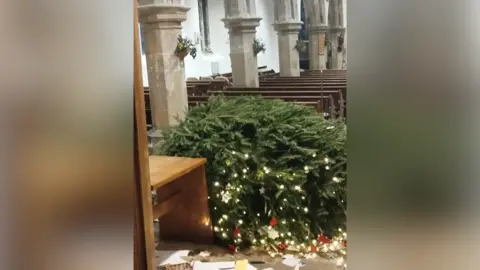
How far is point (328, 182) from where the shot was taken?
3.02 m

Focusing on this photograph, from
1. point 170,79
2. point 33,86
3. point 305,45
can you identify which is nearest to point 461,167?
point 33,86

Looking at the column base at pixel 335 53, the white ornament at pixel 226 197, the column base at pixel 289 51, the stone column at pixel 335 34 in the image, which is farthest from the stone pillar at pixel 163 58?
the column base at pixel 289 51

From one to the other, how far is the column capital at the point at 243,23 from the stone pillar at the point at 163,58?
192cm

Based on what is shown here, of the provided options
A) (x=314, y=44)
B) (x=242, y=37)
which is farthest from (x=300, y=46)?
(x=242, y=37)

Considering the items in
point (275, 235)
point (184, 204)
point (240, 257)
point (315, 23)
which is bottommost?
point (240, 257)

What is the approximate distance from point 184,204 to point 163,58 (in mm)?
1838

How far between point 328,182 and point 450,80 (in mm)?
1993

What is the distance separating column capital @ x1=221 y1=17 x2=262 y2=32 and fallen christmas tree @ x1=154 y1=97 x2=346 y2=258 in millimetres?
3501

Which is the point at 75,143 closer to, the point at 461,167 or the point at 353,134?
the point at 353,134

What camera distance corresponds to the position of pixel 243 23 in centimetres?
667

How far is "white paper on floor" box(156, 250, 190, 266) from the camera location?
3.08 m

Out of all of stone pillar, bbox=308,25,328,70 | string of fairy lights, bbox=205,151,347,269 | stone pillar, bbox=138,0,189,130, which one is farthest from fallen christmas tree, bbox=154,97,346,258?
stone pillar, bbox=308,25,328,70

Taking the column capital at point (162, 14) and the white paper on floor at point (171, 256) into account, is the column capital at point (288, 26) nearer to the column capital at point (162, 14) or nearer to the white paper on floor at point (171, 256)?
the column capital at point (162, 14)

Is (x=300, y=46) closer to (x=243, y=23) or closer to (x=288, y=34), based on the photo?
(x=288, y=34)
